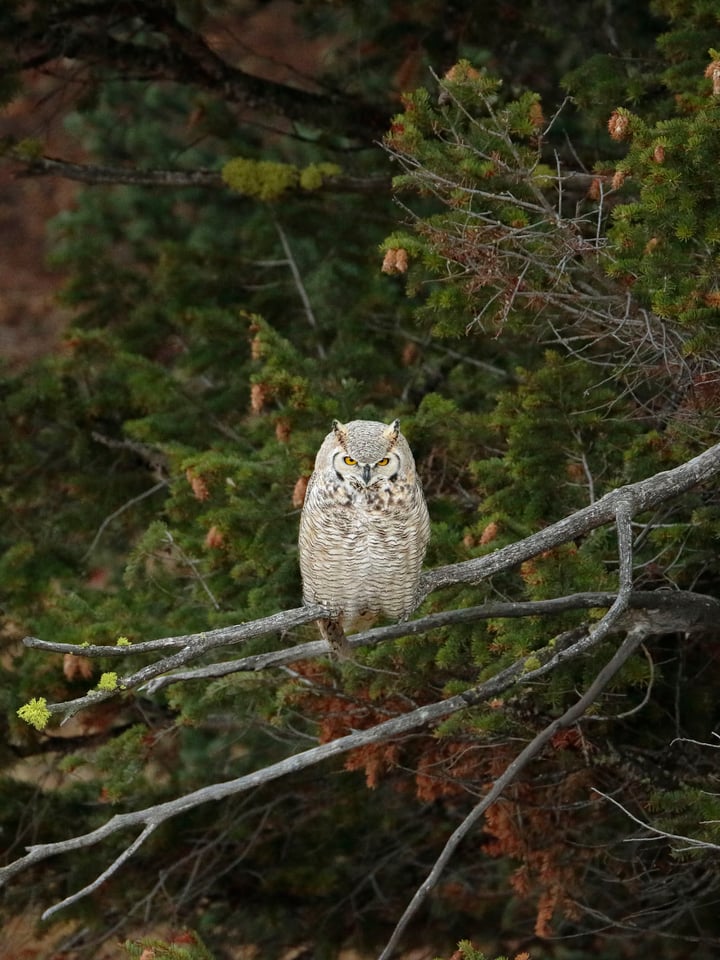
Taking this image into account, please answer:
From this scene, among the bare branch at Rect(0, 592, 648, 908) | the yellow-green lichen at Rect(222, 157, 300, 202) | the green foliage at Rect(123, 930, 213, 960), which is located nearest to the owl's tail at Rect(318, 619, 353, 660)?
the bare branch at Rect(0, 592, 648, 908)

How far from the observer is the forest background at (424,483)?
498cm

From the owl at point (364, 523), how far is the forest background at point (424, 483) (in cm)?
18

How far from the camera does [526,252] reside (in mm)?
4988

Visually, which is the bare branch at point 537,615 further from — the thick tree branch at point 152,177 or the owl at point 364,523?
the thick tree branch at point 152,177

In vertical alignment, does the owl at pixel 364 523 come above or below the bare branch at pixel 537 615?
above

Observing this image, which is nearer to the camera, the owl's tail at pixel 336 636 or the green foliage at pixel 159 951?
the green foliage at pixel 159 951

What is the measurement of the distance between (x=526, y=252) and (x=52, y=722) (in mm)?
4169

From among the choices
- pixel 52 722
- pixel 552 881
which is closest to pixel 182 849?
pixel 52 722

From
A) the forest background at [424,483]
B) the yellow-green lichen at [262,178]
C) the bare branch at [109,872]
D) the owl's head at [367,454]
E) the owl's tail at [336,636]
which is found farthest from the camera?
the yellow-green lichen at [262,178]

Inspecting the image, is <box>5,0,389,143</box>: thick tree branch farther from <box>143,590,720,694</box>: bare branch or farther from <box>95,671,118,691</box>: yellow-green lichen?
<box>95,671,118,691</box>: yellow-green lichen

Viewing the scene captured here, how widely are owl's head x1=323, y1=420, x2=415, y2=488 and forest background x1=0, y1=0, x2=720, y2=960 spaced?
0.39m

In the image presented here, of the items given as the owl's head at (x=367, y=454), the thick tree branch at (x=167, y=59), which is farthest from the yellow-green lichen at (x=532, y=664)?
the thick tree branch at (x=167, y=59)

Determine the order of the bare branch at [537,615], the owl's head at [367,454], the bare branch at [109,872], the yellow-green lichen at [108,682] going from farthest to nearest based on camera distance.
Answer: the bare branch at [537,615]
the owl's head at [367,454]
the bare branch at [109,872]
the yellow-green lichen at [108,682]

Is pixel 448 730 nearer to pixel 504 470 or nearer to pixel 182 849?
pixel 504 470
